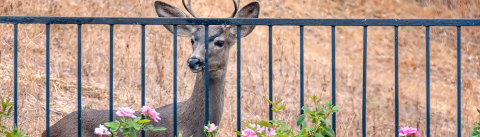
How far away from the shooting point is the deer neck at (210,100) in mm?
4227

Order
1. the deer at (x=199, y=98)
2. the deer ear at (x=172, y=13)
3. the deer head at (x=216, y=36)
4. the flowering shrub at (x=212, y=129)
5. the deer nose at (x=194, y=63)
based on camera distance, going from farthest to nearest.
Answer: the deer ear at (x=172, y=13) → the deer head at (x=216, y=36) → the deer at (x=199, y=98) → the deer nose at (x=194, y=63) → the flowering shrub at (x=212, y=129)

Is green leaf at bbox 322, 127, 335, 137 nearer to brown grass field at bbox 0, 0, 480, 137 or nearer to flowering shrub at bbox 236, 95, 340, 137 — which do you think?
flowering shrub at bbox 236, 95, 340, 137

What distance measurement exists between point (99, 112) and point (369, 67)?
573cm

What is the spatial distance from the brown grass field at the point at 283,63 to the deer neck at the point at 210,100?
8.83 feet

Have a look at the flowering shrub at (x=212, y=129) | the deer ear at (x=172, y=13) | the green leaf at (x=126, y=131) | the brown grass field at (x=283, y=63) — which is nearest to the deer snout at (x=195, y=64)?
the deer ear at (x=172, y=13)

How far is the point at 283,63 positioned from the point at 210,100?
15.0 ft

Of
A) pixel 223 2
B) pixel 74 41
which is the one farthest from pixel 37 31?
pixel 223 2

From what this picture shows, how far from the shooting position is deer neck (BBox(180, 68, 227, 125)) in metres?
4.23

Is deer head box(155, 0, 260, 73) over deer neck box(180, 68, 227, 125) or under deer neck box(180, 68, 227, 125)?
over

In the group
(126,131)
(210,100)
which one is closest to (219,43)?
(210,100)

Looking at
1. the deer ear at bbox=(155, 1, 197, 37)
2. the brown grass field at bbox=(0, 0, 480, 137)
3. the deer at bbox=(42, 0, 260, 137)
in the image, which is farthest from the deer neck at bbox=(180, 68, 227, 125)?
the brown grass field at bbox=(0, 0, 480, 137)

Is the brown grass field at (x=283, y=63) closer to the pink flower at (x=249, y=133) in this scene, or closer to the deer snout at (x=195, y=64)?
the deer snout at (x=195, y=64)

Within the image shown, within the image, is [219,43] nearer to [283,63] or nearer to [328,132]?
[328,132]

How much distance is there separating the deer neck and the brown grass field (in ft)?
8.83
